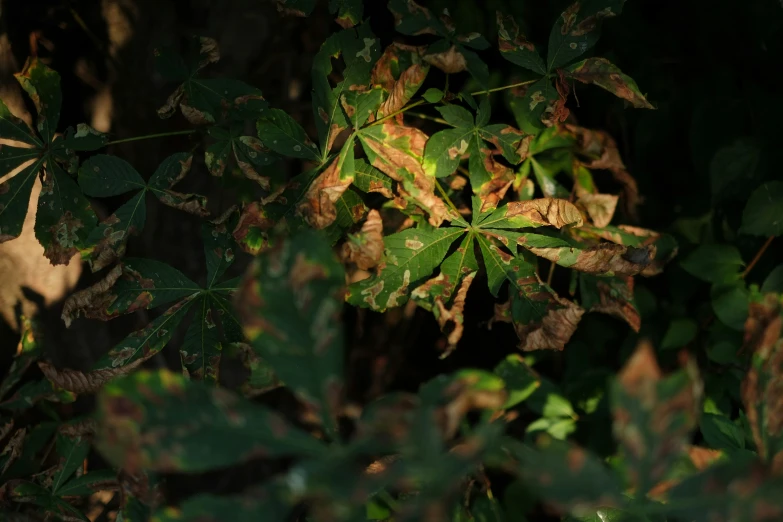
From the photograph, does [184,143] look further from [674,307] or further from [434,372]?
[674,307]

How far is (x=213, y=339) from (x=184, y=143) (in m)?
0.63

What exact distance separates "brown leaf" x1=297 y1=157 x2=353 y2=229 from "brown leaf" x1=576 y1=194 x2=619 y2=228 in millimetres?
483

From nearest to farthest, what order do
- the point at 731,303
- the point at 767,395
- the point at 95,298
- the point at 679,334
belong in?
1. the point at 767,395
2. the point at 95,298
3. the point at 731,303
4. the point at 679,334

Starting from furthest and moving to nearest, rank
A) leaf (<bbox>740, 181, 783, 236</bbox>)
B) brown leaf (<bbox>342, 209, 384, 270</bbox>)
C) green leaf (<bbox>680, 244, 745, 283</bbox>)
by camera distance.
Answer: green leaf (<bbox>680, 244, 745, 283</bbox>), leaf (<bbox>740, 181, 783, 236</bbox>), brown leaf (<bbox>342, 209, 384, 270</bbox>)

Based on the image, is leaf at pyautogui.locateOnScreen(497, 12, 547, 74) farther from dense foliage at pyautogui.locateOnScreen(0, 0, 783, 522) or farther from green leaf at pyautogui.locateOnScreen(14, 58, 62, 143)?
green leaf at pyautogui.locateOnScreen(14, 58, 62, 143)

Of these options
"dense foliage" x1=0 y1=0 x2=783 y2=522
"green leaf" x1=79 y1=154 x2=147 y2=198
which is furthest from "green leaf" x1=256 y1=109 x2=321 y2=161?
"green leaf" x1=79 y1=154 x2=147 y2=198

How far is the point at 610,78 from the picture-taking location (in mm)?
852

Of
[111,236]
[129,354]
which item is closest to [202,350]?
[129,354]

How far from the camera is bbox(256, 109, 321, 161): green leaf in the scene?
88 cm

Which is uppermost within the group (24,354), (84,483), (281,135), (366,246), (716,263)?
(281,135)

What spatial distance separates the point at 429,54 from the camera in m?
0.85

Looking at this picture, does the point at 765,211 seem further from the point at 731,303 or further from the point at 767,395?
the point at 767,395

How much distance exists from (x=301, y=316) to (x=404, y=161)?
18.4 inches

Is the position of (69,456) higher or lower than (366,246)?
lower
